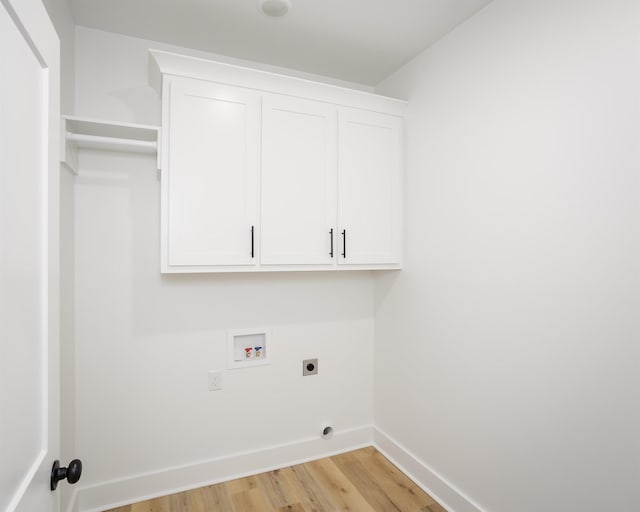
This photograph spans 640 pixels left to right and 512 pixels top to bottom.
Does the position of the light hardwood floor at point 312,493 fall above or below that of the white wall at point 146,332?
below

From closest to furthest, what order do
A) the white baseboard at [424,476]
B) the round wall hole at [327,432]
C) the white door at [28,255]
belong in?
the white door at [28,255] → the white baseboard at [424,476] → the round wall hole at [327,432]

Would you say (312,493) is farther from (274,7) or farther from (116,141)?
(274,7)

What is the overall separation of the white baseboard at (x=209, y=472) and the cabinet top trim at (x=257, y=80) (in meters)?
2.05

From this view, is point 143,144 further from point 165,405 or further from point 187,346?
point 165,405

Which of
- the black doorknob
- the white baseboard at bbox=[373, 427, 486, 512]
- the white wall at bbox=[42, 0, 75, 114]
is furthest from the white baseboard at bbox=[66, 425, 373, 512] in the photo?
the white wall at bbox=[42, 0, 75, 114]

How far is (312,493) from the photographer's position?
2.07 metres

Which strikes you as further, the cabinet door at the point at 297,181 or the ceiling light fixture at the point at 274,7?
the cabinet door at the point at 297,181

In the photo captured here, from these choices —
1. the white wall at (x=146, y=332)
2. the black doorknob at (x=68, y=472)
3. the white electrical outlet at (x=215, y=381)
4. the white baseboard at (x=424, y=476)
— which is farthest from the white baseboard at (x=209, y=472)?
the black doorknob at (x=68, y=472)

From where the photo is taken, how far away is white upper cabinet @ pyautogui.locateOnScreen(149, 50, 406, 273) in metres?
1.79

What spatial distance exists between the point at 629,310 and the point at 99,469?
8.12 feet

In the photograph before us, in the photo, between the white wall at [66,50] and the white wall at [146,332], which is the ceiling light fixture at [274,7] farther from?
the white wall at [66,50]

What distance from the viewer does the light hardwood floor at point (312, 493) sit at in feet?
6.40

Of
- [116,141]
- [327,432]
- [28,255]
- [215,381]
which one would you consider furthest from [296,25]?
[327,432]

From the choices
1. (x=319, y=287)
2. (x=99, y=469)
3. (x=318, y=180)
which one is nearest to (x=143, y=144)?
(x=318, y=180)
